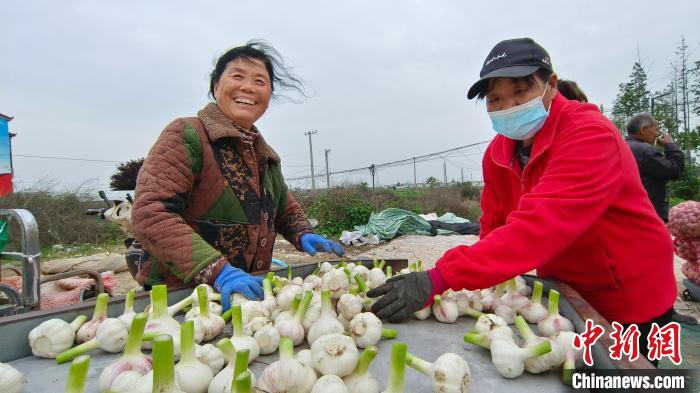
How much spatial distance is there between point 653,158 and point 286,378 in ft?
15.8

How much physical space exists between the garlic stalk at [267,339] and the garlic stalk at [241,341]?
21mm

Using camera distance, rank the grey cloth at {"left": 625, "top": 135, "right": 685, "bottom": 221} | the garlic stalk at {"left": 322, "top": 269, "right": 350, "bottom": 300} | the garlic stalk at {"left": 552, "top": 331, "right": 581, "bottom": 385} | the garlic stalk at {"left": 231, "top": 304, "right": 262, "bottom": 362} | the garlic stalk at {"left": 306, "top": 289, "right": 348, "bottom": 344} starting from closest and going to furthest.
Answer: the garlic stalk at {"left": 552, "top": 331, "right": 581, "bottom": 385}
the garlic stalk at {"left": 231, "top": 304, "right": 262, "bottom": 362}
the garlic stalk at {"left": 306, "top": 289, "right": 348, "bottom": 344}
the garlic stalk at {"left": 322, "top": 269, "right": 350, "bottom": 300}
the grey cloth at {"left": 625, "top": 135, "right": 685, "bottom": 221}

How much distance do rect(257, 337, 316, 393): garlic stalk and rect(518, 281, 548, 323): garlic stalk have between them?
936 mm

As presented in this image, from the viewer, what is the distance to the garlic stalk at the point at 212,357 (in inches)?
46.0

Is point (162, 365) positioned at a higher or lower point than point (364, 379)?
higher

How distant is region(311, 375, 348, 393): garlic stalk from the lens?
0.97 metres

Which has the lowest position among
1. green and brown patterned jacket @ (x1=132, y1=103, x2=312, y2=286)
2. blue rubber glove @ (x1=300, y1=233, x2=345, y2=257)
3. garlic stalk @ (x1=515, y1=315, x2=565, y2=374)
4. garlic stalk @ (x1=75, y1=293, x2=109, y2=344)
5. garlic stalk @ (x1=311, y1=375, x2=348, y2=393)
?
garlic stalk @ (x1=515, y1=315, x2=565, y2=374)

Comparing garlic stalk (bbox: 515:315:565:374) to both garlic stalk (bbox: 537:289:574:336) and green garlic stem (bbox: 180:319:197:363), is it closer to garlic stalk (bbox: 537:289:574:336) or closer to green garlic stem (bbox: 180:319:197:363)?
garlic stalk (bbox: 537:289:574:336)

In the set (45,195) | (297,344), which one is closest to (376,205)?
(45,195)

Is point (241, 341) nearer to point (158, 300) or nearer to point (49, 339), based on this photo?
point (158, 300)

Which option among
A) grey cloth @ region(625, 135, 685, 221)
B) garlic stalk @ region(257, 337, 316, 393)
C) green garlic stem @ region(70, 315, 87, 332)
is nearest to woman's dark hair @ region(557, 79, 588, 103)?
garlic stalk @ region(257, 337, 316, 393)

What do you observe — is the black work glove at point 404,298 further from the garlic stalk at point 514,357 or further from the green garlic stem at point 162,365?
the green garlic stem at point 162,365

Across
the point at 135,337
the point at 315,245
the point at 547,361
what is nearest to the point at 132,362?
the point at 135,337

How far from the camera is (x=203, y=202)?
1.97 meters
